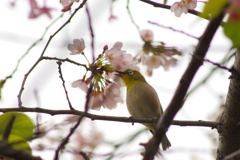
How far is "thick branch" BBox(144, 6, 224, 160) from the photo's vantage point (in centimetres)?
171

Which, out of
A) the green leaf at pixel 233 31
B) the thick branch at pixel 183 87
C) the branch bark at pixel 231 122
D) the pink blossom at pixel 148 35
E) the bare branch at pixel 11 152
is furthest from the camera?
the pink blossom at pixel 148 35

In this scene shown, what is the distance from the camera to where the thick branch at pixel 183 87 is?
5.60 ft

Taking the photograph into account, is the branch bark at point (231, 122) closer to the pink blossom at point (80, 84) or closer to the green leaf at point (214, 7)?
the pink blossom at point (80, 84)

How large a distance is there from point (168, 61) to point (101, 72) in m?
1.26

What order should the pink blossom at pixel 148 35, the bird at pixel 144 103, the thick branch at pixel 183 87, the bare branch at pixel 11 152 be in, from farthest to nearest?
the bird at pixel 144 103 < the pink blossom at pixel 148 35 < the bare branch at pixel 11 152 < the thick branch at pixel 183 87

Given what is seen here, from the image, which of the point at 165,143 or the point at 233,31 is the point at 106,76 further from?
the point at 233,31

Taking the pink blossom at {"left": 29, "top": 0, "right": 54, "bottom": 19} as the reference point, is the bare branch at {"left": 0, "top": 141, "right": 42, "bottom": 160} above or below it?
below

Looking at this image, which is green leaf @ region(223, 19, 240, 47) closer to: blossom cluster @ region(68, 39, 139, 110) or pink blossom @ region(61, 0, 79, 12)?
blossom cluster @ region(68, 39, 139, 110)

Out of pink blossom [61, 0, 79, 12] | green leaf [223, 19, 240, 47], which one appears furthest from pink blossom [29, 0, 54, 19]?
green leaf [223, 19, 240, 47]

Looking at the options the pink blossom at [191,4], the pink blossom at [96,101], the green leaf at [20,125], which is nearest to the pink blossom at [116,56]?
the pink blossom at [96,101]

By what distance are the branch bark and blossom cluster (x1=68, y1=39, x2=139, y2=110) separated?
1.05 meters

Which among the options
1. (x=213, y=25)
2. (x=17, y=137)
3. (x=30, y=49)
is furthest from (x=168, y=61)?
(x=213, y=25)

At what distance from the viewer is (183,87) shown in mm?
1888

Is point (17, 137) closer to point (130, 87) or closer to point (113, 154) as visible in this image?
point (113, 154)
